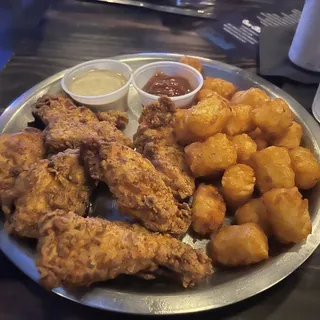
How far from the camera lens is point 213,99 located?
1.73 meters

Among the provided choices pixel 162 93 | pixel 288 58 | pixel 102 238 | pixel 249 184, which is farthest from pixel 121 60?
pixel 102 238

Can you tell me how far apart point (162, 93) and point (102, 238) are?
1020 mm

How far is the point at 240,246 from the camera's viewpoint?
4.67 feet

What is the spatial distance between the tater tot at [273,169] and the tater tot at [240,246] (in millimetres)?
197

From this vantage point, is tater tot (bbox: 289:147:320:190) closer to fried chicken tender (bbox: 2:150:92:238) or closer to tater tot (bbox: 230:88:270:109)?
tater tot (bbox: 230:88:270:109)

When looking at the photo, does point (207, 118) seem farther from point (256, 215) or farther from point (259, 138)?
point (256, 215)

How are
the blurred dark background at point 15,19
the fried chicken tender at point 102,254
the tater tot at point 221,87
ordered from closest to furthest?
the fried chicken tender at point 102,254 → the tater tot at point 221,87 → the blurred dark background at point 15,19

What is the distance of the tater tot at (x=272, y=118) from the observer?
5.63 ft

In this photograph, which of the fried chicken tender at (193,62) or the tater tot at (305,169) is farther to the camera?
the fried chicken tender at (193,62)

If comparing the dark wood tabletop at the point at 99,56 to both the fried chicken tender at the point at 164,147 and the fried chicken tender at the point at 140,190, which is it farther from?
the fried chicken tender at the point at 164,147

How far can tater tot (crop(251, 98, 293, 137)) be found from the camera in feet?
5.63

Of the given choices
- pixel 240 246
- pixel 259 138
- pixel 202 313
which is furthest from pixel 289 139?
pixel 202 313

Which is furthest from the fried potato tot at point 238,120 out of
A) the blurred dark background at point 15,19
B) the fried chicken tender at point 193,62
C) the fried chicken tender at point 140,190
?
the blurred dark background at point 15,19

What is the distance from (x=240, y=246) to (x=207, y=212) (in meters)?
0.18
